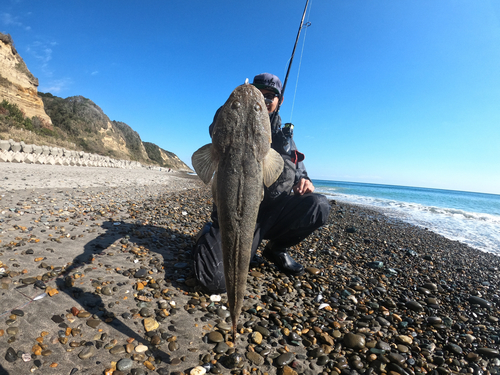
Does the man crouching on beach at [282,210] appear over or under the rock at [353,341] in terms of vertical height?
over

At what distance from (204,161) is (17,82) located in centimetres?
3510

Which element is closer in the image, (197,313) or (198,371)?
(198,371)

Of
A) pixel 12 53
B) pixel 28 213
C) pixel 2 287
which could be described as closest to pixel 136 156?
pixel 12 53

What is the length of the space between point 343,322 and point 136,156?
171 ft

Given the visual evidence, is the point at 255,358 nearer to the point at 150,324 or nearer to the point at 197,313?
the point at 197,313

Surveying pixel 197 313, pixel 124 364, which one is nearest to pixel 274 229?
pixel 197 313

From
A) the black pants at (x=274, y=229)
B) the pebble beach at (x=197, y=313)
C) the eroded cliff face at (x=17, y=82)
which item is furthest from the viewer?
the eroded cliff face at (x=17, y=82)

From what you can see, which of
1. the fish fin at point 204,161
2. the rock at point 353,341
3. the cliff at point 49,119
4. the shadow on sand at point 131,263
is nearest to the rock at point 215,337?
the shadow on sand at point 131,263

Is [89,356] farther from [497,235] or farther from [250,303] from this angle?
[497,235]

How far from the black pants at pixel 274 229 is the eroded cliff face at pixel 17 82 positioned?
31.7m

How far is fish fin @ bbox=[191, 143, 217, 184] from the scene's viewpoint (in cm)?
257

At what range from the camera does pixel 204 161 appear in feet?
8.57

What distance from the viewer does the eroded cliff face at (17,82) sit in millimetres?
23703

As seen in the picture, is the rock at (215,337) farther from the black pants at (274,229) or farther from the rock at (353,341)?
the rock at (353,341)
